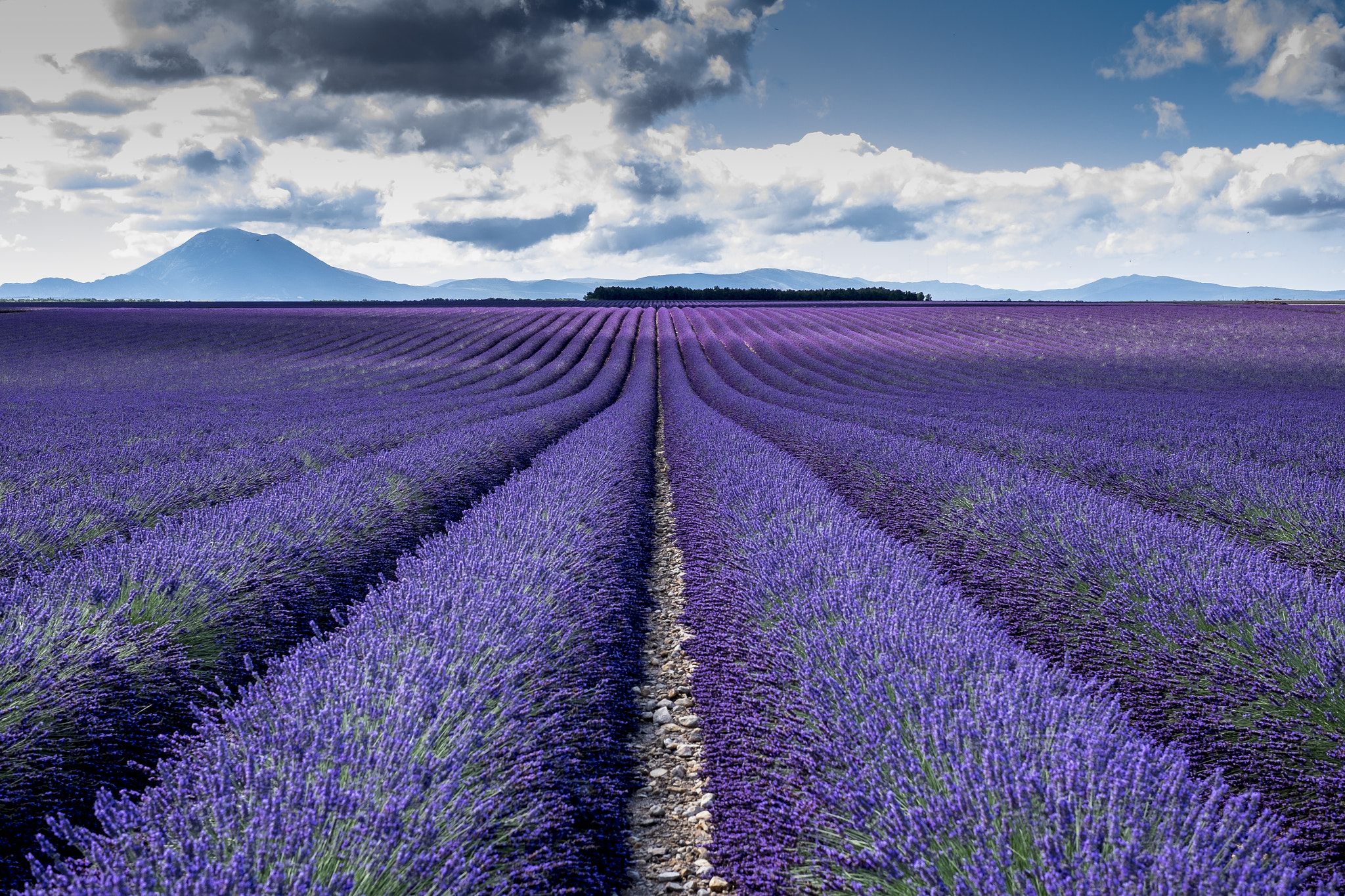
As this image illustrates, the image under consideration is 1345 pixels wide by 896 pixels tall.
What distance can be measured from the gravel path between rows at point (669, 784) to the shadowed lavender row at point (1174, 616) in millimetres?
1654

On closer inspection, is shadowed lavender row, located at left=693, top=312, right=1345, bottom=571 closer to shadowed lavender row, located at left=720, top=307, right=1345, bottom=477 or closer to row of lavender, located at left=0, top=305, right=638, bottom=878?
shadowed lavender row, located at left=720, top=307, right=1345, bottom=477

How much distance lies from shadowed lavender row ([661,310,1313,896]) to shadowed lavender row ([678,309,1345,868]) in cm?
19

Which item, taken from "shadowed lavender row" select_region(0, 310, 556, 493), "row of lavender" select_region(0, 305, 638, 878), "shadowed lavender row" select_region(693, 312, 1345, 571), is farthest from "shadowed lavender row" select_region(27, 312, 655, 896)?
"shadowed lavender row" select_region(0, 310, 556, 493)

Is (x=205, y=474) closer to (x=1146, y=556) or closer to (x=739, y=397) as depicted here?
(x=1146, y=556)

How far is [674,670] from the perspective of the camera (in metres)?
3.44

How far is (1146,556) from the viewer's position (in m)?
3.21

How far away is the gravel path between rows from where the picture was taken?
6.56 feet

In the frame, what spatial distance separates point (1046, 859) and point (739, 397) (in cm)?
1233

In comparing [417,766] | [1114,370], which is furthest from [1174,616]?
[1114,370]

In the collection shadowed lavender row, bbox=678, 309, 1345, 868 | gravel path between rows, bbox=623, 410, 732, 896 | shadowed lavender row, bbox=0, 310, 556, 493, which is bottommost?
gravel path between rows, bbox=623, 410, 732, 896

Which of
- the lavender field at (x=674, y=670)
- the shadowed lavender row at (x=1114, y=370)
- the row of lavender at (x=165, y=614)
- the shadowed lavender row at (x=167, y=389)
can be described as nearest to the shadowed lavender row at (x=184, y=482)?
the lavender field at (x=674, y=670)

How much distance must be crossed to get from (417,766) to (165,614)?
6.07 ft

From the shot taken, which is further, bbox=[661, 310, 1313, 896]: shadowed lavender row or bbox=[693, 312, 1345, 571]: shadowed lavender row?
bbox=[693, 312, 1345, 571]: shadowed lavender row

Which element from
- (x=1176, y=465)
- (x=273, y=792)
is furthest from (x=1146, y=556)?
(x=273, y=792)
